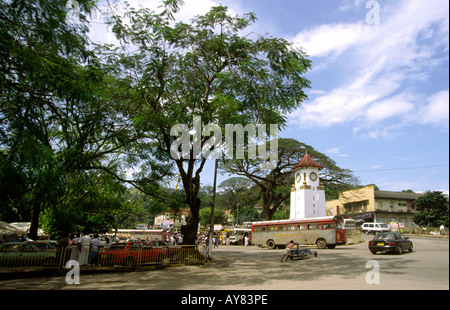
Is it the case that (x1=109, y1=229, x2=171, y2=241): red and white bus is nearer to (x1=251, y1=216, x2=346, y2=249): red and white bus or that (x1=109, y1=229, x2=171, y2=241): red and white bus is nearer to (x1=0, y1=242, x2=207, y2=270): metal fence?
(x1=251, y1=216, x2=346, y2=249): red and white bus

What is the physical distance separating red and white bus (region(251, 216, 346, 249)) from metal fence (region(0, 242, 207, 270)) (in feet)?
45.5

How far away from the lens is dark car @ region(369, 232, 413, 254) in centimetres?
1636

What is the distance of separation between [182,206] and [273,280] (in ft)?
31.7

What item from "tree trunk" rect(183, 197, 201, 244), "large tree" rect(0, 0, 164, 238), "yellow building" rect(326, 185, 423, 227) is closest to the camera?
"large tree" rect(0, 0, 164, 238)

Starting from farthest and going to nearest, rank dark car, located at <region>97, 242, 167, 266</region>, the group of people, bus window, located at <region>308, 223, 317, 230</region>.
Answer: bus window, located at <region>308, 223, 317, 230</region>
dark car, located at <region>97, 242, 167, 266</region>
the group of people

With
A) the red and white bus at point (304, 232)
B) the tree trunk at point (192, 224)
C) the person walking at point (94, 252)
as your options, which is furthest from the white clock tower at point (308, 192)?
the person walking at point (94, 252)

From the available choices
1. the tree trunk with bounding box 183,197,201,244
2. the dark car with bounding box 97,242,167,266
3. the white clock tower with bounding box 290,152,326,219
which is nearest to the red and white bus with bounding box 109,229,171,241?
the white clock tower with bounding box 290,152,326,219

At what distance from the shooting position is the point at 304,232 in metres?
26.9

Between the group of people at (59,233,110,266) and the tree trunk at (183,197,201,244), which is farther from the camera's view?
the tree trunk at (183,197,201,244)

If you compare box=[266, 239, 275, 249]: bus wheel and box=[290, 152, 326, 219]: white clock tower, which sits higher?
box=[290, 152, 326, 219]: white clock tower

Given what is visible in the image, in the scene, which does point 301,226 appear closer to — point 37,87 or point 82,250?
point 82,250

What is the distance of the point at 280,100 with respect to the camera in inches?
544
